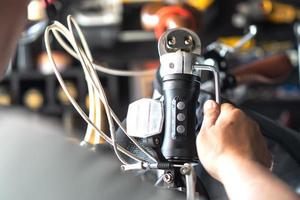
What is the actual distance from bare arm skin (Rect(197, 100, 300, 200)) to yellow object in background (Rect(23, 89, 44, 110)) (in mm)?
1918

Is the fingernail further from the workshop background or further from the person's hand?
the workshop background

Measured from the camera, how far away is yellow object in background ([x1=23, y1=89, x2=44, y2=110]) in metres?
2.33

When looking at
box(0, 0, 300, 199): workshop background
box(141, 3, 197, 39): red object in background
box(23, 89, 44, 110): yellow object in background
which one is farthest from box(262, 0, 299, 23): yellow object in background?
box(141, 3, 197, 39): red object in background

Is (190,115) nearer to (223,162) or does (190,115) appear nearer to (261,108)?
(223,162)

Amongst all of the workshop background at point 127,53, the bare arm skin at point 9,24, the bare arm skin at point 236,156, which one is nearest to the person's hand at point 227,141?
the bare arm skin at point 236,156

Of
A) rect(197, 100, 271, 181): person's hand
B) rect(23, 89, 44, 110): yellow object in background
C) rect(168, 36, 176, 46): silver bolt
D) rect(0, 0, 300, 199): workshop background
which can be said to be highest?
rect(168, 36, 176, 46): silver bolt

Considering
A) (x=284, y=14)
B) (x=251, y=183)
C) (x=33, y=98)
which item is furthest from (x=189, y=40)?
(x=33, y=98)

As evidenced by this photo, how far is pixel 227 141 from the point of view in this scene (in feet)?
1.46

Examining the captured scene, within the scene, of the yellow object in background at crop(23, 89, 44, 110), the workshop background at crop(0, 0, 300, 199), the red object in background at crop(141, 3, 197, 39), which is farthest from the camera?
the yellow object in background at crop(23, 89, 44, 110)

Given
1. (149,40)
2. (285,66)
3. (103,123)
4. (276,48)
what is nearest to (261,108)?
(276,48)

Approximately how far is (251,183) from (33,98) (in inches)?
78.5

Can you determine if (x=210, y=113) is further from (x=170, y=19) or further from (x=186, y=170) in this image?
(x=170, y=19)

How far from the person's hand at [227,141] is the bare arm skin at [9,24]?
0.51ft

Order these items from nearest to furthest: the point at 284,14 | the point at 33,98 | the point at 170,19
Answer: the point at 170,19 < the point at 284,14 < the point at 33,98
